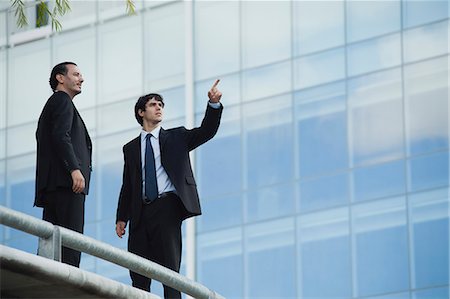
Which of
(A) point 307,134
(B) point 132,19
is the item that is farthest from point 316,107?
(B) point 132,19

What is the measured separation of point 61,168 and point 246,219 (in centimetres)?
2490

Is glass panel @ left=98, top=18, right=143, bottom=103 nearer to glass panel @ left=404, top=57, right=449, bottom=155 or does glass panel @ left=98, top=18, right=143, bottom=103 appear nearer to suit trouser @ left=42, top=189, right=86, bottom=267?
glass panel @ left=404, top=57, right=449, bottom=155

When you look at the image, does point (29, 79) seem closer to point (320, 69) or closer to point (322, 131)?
point (320, 69)

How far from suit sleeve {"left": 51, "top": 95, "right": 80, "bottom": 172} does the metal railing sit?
147cm

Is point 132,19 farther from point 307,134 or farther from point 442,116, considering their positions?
point 442,116

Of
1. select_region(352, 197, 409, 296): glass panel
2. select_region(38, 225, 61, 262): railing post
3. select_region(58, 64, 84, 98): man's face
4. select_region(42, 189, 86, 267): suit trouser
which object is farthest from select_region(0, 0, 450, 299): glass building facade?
select_region(38, 225, 61, 262): railing post

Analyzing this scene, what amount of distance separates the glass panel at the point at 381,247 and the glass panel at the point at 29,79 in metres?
9.97

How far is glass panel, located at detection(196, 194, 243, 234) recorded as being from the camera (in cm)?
3762

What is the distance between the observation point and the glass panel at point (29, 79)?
4219 cm

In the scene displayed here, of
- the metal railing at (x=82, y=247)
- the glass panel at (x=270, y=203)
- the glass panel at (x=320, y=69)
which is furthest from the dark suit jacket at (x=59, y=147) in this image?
the glass panel at (x=320, y=69)

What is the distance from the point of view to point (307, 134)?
122 ft

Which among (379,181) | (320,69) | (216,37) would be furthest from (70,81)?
(216,37)

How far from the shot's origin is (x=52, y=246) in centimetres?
1034

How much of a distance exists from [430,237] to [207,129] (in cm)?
2196
